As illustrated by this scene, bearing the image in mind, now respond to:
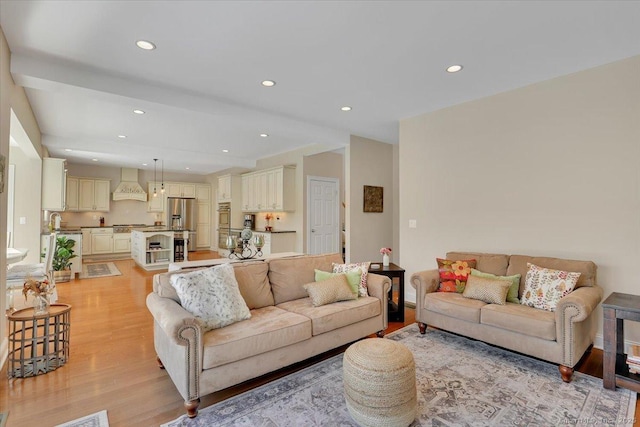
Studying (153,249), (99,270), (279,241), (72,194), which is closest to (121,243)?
(72,194)

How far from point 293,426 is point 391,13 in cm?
282

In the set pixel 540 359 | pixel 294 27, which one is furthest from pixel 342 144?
pixel 540 359

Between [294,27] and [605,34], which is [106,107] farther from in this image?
[605,34]

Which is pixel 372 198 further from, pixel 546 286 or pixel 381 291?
pixel 546 286

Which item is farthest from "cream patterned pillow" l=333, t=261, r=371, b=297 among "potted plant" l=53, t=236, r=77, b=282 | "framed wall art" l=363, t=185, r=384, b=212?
"potted plant" l=53, t=236, r=77, b=282

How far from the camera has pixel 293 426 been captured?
6.45 ft

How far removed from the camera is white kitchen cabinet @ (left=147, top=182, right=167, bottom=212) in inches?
392

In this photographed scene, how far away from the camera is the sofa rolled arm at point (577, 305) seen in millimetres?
2420

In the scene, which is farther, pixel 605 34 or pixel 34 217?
pixel 34 217

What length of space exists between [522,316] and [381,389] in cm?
159

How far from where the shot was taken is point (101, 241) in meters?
8.78

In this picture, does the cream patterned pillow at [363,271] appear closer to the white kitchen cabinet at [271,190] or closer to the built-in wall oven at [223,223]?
the white kitchen cabinet at [271,190]

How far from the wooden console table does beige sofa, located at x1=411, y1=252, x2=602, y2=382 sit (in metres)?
0.13

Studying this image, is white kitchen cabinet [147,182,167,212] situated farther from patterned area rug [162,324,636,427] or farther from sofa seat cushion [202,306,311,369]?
patterned area rug [162,324,636,427]
